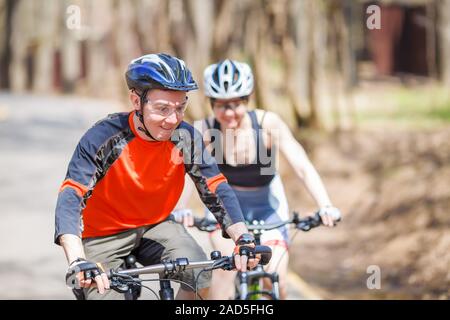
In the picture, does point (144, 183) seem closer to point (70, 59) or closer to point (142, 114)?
point (142, 114)

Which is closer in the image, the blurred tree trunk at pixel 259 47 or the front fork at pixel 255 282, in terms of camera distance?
the front fork at pixel 255 282

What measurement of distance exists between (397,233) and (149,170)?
26.4 ft

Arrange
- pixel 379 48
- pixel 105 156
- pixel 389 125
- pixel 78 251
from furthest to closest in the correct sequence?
1. pixel 379 48
2. pixel 389 125
3. pixel 105 156
4. pixel 78 251

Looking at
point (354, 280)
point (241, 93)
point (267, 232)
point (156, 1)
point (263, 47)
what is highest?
point (156, 1)

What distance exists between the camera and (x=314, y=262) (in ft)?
38.7

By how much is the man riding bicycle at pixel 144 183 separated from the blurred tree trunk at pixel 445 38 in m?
21.2

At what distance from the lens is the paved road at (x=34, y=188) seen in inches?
363

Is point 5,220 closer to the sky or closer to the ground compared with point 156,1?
closer to the ground

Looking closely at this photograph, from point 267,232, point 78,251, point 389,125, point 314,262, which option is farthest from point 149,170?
point 389,125

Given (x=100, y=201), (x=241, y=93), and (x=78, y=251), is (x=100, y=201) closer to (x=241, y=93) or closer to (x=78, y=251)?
(x=78, y=251)

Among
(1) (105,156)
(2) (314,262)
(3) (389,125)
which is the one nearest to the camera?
(1) (105,156)

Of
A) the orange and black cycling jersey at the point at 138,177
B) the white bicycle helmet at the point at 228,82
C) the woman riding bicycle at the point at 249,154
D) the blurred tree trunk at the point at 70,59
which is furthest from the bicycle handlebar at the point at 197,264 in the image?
the blurred tree trunk at the point at 70,59

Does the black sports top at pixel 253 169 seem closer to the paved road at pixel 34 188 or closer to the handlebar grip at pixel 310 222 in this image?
the handlebar grip at pixel 310 222

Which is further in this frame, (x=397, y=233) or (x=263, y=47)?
(x=263, y=47)
